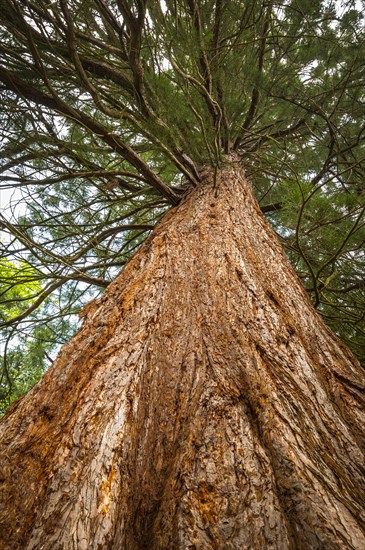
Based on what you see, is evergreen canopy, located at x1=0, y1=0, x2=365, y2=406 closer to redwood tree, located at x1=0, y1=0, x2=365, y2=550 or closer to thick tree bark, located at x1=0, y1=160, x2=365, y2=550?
redwood tree, located at x1=0, y1=0, x2=365, y2=550

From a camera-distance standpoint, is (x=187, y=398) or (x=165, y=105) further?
(x=165, y=105)

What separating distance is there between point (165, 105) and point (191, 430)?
1817 millimetres

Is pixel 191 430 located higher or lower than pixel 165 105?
lower

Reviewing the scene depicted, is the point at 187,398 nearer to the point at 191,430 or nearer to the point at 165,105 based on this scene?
the point at 191,430

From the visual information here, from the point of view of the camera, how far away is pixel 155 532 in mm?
609

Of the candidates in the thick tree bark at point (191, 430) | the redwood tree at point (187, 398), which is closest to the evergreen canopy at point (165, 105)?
the redwood tree at point (187, 398)

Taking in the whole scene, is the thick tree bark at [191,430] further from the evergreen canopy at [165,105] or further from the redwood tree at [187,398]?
the evergreen canopy at [165,105]

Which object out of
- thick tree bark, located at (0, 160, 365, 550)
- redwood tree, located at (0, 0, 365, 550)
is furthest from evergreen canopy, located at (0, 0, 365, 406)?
thick tree bark, located at (0, 160, 365, 550)

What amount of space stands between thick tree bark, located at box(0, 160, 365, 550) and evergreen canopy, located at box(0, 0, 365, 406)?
65cm

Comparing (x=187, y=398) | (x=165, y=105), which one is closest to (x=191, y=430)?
(x=187, y=398)

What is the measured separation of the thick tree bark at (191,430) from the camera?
0.58 metres

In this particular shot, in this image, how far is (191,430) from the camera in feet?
2.48

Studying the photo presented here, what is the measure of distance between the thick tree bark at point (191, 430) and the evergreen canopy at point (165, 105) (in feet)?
2.15

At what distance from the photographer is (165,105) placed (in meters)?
1.93
